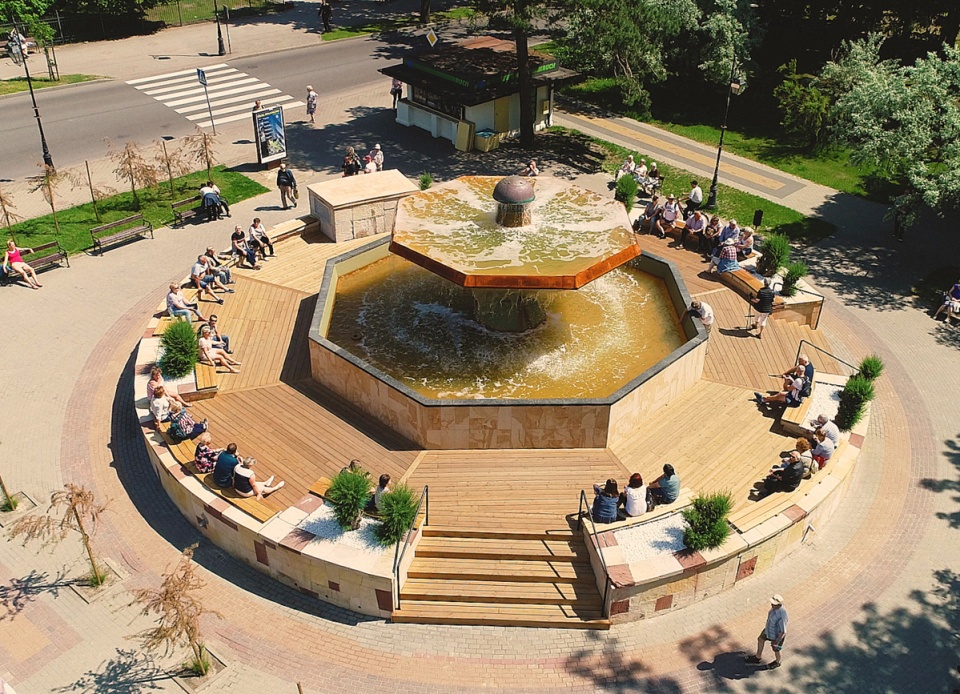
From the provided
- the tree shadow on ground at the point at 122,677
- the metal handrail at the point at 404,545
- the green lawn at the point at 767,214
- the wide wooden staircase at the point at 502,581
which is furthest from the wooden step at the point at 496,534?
the green lawn at the point at 767,214

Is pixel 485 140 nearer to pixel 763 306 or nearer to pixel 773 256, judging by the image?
pixel 773 256

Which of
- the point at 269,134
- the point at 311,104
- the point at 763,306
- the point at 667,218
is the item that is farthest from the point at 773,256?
the point at 311,104

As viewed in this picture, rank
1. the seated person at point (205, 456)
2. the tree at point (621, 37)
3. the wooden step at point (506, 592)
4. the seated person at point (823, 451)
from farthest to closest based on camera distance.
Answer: the tree at point (621, 37) < the seated person at point (823, 451) < the seated person at point (205, 456) < the wooden step at point (506, 592)

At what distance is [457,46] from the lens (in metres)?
37.0

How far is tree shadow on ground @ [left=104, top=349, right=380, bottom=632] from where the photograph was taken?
15719 millimetres

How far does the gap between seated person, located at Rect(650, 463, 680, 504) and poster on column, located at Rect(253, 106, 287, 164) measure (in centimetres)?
2087

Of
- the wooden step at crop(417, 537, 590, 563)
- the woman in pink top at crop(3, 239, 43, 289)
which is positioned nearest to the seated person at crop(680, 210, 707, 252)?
the wooden step at crop(417, 537, 590, 563)

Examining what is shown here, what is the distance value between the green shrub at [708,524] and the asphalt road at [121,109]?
26462 millimetres

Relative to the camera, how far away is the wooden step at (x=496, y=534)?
16.2 m

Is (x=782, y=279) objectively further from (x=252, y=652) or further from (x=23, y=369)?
(x=23, y=369)

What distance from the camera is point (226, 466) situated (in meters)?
16.4

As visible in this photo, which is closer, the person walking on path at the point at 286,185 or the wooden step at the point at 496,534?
the wooden step at the point at 496,534

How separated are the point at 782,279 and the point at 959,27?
22383 millimetres

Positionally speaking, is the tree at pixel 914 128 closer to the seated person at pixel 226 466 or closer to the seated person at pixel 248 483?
the seated person at pixel 248 483
